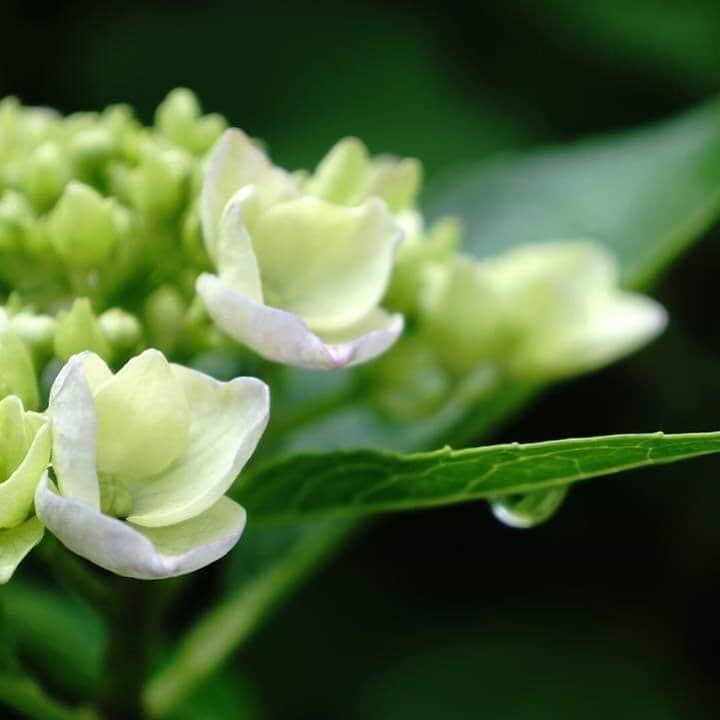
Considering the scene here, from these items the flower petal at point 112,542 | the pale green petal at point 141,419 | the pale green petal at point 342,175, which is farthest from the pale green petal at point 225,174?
the flower petal at point 112,542

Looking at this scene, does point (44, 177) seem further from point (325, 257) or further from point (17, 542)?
point (17, 542)

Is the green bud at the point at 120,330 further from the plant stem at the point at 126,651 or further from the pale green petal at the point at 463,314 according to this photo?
the pale green petal at the point at 463,314

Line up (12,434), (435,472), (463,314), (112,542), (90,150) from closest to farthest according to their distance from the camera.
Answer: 1. (112,542)
2. (12,434)
3. (435,472)
4. (90,150)
5. (463,314)

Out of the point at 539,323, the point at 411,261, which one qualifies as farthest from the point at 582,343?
the point at 411,261

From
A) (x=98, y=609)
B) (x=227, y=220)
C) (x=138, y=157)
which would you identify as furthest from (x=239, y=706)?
(x=227, y=220)

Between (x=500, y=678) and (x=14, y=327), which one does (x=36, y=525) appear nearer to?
(x=14, y=327)

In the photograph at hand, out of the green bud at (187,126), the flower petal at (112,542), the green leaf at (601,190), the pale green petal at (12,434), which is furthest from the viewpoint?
the green leaf at (601,190)

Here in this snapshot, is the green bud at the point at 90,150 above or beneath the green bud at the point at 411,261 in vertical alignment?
above
